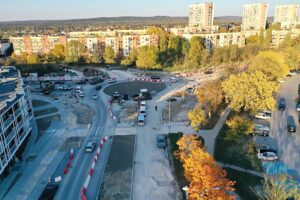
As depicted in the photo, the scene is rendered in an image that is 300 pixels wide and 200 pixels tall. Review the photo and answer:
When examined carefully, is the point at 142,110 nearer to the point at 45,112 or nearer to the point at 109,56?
the point at 45,112

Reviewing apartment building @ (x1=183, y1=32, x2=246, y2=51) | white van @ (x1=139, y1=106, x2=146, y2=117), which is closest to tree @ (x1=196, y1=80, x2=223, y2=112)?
white van @ (x1=139, y1=106, x2=146, y2=117)

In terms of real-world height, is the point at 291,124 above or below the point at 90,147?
above

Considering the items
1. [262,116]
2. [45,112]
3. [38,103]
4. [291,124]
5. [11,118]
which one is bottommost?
[45,112]

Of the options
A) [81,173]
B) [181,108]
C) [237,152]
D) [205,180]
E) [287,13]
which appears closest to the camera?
[205,180]

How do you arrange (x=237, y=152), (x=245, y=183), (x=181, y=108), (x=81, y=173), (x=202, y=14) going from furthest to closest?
(x=202, y=14), (x=181, y=108), (x=237, y=152), (x=81, y=173), (x=245, y=183)

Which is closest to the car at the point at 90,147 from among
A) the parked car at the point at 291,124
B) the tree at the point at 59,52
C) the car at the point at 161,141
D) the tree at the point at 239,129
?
the car at the point at 161,141

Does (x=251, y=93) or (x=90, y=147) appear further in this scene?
(x=251, y=93)

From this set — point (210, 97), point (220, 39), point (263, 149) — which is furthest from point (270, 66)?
point (220, 39)
